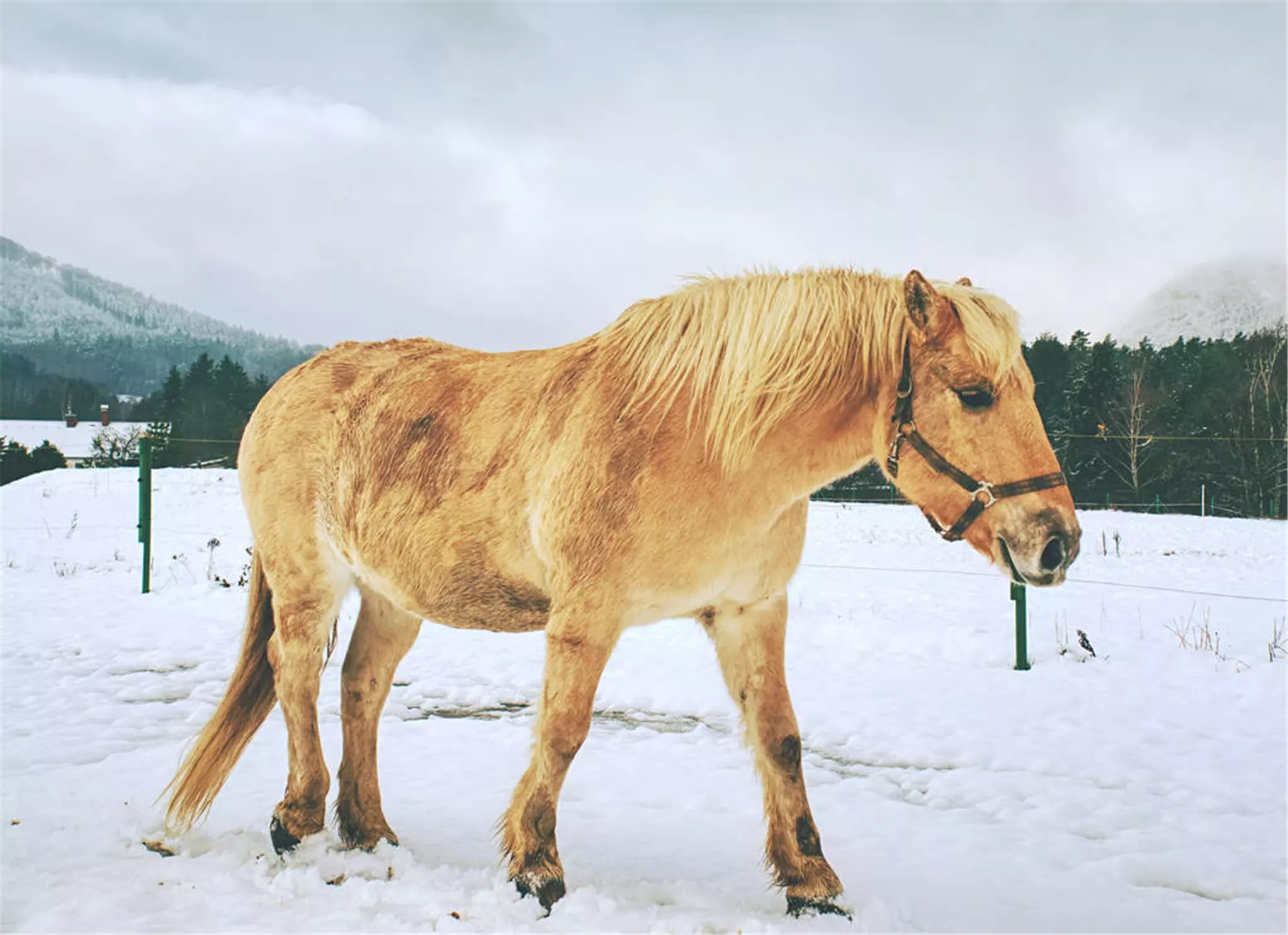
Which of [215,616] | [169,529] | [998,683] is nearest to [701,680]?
[998,683]

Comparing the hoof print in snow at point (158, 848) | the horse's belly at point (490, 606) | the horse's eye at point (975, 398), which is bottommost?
the hoof print in snow at point (158, 848)

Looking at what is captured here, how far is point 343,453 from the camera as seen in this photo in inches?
142

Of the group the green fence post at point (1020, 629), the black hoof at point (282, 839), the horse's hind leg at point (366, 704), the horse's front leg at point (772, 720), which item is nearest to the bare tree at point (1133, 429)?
the green fence post at point (1020, 629)

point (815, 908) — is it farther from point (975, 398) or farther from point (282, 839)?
point (282, 839)

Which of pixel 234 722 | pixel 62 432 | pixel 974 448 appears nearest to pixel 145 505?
A: pixel 234 722

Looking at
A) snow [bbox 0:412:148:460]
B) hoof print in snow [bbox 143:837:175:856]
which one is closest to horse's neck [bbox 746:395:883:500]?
hoof print in snow [bbox 143:837:175:856]

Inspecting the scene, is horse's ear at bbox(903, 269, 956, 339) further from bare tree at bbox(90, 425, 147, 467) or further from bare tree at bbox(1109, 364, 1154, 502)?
bare tree at bbox(90, 425, 147, 467)

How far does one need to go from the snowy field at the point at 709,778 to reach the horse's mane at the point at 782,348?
68.5 inches

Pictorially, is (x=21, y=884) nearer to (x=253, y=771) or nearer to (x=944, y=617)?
(x=253, y=771)

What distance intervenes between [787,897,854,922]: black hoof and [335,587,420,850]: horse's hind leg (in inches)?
67.7

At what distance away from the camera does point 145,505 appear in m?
10.3

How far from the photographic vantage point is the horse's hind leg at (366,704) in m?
3.56

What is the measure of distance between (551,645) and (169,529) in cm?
1566

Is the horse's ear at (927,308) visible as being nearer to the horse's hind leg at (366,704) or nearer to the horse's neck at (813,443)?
the horse's neck at (813,443)
